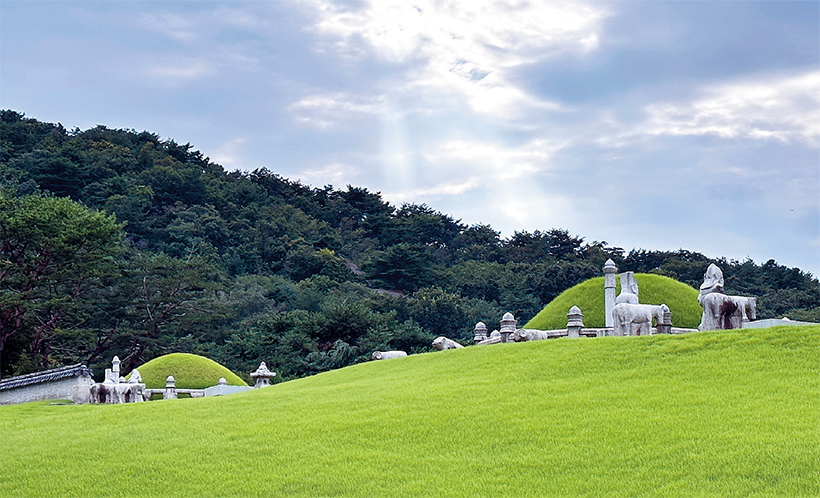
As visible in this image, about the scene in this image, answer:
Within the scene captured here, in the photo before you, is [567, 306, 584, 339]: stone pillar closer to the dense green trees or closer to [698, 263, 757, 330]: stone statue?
[698, 263, 757, 330]: stone statue

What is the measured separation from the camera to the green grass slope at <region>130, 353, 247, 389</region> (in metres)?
33.3

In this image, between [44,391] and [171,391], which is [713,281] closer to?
[171,391]

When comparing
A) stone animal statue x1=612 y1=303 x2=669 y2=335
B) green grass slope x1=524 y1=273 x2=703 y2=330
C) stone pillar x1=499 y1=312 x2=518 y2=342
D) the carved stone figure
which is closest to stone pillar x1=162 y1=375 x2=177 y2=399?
stone pillar x1=499 y1=312 x2=518 y2=342

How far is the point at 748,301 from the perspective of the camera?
21.5 m

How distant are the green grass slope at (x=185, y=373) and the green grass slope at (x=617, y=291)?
1282 centimetres

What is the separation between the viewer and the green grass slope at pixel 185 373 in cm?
3331

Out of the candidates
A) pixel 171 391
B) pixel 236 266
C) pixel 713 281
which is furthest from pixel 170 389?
pixel 236 266

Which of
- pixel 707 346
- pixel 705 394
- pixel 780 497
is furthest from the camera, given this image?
pixel 707 346

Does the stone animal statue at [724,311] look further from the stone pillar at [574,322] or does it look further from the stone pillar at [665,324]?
the stone pillar at [574,322]

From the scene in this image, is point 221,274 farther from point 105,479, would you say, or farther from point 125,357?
point 105,479

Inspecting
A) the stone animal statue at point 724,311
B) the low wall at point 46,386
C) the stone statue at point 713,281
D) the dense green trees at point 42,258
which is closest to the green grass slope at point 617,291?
the stone statue at point 713,281

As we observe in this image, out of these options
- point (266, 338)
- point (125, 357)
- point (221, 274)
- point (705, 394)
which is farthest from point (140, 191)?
point (705, 394)

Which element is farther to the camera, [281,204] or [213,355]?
[281,204]

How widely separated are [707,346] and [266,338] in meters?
31.3
